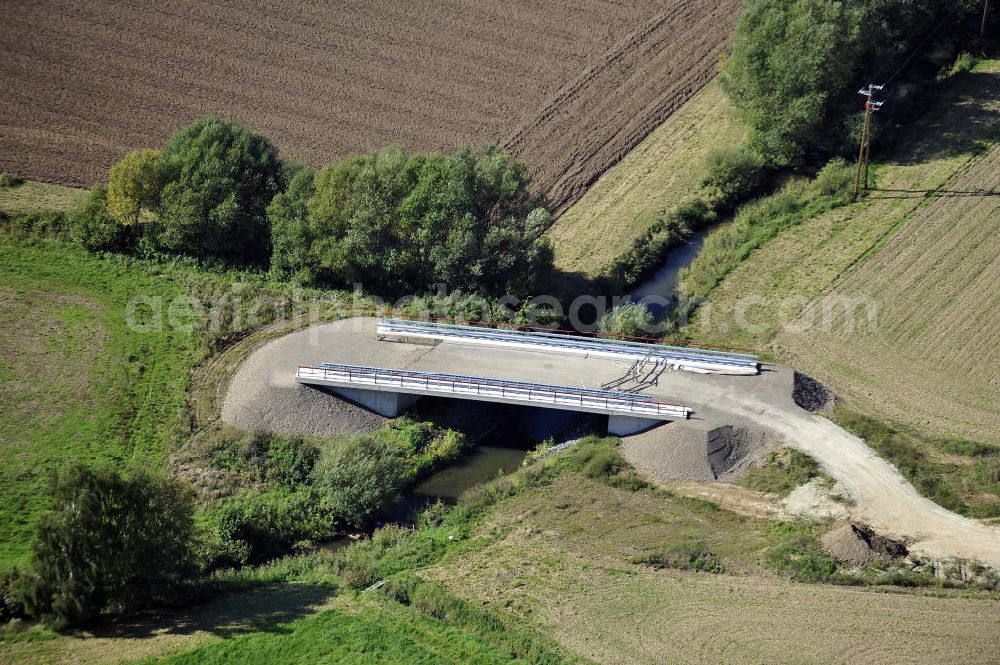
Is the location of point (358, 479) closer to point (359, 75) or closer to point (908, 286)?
point (908, 286)

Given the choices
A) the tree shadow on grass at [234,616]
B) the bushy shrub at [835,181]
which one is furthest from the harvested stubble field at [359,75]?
the tree shadow on grass at [234,616]

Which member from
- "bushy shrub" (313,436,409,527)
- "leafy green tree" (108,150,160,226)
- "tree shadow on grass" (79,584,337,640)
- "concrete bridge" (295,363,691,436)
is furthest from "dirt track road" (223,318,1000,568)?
"leafy green tree" (108,150,160,226)

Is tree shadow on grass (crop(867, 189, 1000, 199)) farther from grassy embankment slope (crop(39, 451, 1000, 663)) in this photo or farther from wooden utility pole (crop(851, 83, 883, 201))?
grassy embankment slope (crop(39, 451, 1000, 663))

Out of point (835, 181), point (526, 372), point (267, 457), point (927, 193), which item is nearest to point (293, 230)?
point (267, 457)

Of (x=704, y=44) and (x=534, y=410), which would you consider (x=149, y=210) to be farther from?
(x=704, y=44)

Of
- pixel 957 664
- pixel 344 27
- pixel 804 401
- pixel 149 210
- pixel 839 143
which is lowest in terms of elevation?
pixel 957 664

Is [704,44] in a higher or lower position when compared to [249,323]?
higher

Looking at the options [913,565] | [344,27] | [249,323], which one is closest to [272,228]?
[249,323]
